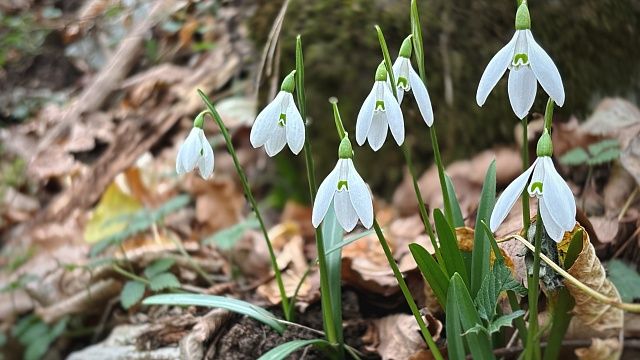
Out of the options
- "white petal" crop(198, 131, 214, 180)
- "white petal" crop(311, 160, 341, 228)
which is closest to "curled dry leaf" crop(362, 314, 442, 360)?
"white petal" crop(311, 160, 341, 228)

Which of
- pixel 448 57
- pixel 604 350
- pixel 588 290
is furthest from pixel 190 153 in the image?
pixel 448 57

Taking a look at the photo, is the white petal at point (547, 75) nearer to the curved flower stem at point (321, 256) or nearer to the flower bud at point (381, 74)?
the flower bud at point (381, 74)

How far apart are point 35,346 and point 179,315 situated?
69 cm

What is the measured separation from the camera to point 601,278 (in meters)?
1.35

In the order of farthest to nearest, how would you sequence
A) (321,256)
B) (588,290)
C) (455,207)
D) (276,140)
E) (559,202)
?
(455,207)
(321,256)
(276,140)
(588,290)
(559,202)

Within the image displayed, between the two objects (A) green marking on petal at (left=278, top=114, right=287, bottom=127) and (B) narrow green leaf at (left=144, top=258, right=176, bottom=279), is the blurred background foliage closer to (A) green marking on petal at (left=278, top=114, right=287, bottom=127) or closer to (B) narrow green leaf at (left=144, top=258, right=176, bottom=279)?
(A) green marking on petal at (left=278, top=114, right=287, bottom=127)

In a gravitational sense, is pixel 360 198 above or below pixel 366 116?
below

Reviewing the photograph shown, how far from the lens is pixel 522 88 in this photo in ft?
3.63

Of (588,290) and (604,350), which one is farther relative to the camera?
(604,350)

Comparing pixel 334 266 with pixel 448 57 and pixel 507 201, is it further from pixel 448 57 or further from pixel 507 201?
pixel 448 57

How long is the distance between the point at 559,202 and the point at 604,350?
1.50ft

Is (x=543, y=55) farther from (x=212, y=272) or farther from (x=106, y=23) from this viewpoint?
(x=106, y=23)

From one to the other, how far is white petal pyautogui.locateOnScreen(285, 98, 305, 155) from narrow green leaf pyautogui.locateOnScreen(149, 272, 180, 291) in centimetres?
82

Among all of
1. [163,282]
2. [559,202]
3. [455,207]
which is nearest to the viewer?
[559,202]
